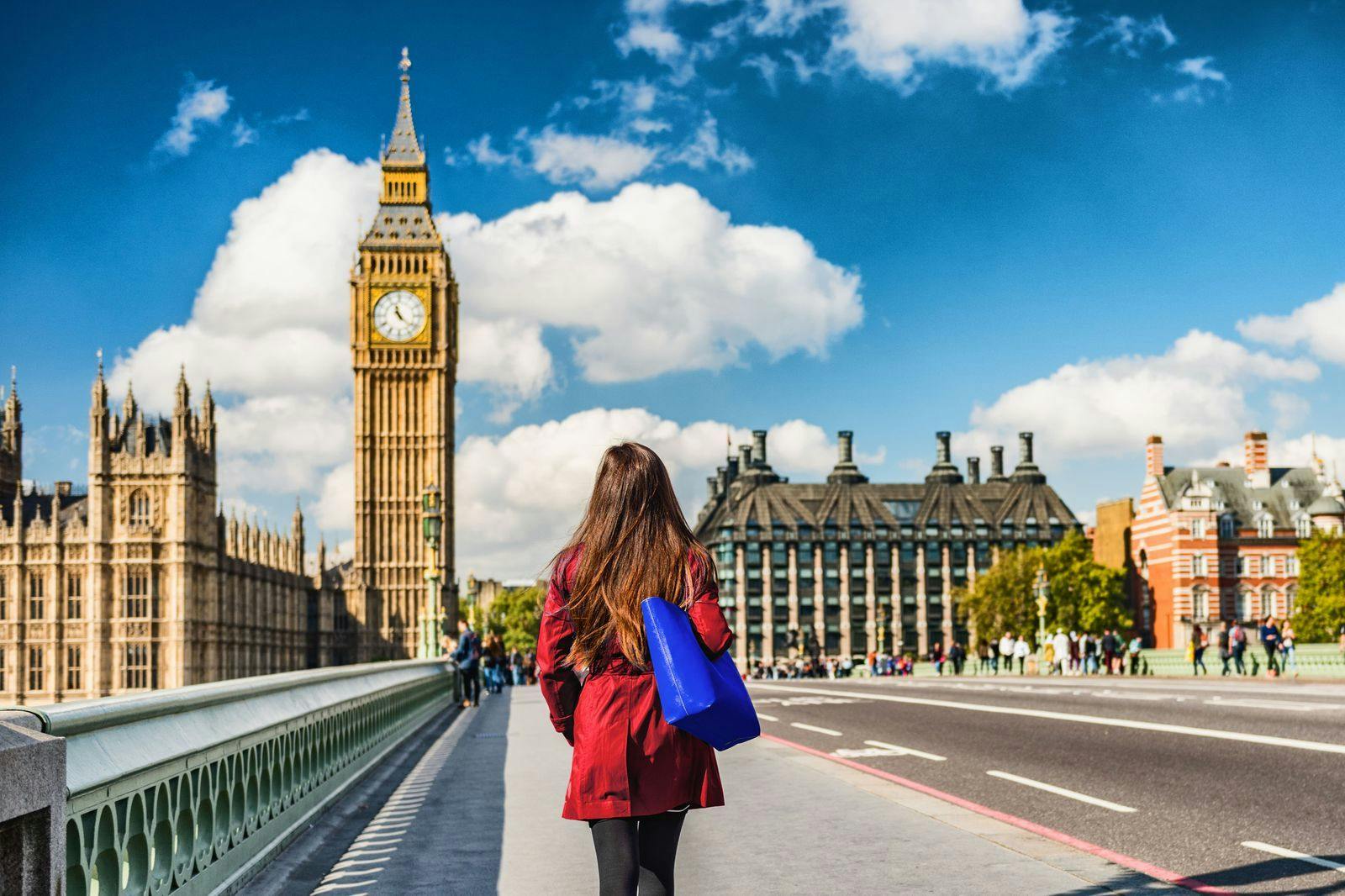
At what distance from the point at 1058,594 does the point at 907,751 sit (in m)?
87.8

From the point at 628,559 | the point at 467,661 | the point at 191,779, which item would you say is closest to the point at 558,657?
the point at 628,559

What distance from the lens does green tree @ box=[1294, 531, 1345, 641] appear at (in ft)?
268

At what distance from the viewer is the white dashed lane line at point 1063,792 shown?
34.2 ft

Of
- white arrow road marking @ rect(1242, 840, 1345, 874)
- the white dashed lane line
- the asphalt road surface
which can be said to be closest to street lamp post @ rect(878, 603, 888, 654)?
the asphalt road surface

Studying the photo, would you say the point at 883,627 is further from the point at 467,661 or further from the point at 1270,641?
the point at 467,661

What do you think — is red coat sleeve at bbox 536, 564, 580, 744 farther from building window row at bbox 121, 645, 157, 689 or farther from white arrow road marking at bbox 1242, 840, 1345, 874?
building window row at bbox 121, 645, 157, 689

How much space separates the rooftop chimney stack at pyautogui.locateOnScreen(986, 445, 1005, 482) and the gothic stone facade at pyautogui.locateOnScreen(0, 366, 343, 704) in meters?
80.6

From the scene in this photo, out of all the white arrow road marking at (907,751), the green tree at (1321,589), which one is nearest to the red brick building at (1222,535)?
the green tree at (1321,589)

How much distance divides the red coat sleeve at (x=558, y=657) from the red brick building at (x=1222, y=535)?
96.1m

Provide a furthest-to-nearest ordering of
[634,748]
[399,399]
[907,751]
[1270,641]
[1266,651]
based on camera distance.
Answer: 1. [399,399]
2. [1266,651]
3. [1270,641]
4. [907,751]
5. [634,748]

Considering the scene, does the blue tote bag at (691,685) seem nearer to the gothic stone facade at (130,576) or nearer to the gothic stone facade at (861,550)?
the gothic stone facade at (130,576)

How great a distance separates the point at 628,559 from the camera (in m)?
4.54

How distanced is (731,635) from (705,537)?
5667 inches

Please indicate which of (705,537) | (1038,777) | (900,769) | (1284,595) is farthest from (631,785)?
(705,537)
